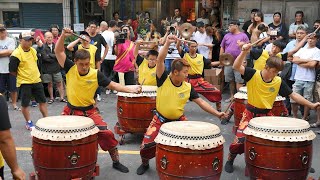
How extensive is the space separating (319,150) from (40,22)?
39.2 ft

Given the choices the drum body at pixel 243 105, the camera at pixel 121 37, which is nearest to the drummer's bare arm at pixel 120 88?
the drum body at pixel 243 105

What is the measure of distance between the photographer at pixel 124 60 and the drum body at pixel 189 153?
17.2 feet

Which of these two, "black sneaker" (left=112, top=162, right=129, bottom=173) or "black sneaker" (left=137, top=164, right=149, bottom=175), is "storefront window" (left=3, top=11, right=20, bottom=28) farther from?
"black sneaker" (left=137, top=164, right=149, bottom=175)

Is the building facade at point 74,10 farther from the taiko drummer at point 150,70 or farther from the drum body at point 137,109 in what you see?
the drum body at point 137,109

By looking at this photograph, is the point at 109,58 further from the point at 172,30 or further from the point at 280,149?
the point at 280,149

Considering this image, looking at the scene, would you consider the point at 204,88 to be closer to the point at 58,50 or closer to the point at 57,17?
the point at 58,50

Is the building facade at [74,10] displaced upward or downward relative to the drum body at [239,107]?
upward

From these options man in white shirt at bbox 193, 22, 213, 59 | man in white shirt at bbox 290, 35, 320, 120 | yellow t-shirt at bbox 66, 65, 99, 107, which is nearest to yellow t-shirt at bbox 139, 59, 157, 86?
yellow t-shirt at bbox 66, 65, 99, 107

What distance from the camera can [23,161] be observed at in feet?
18.6

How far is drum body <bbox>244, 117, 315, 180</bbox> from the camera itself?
13.8 ft

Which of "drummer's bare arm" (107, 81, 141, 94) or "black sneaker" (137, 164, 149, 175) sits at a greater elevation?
"drummer's bare arm" (107, 81, 141, 94)

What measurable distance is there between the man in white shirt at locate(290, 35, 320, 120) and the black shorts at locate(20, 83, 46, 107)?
4.54 m

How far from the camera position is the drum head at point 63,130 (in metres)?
4.21

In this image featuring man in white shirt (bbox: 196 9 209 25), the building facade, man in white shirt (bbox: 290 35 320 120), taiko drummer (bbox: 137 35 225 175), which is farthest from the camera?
the building facade
